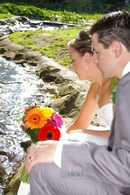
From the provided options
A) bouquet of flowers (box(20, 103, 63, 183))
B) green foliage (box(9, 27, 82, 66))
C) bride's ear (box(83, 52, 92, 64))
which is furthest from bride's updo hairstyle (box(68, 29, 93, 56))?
green foliage (box(9, 27, 82, 66))

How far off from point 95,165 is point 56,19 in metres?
19.0

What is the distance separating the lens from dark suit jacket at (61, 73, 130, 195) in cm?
175

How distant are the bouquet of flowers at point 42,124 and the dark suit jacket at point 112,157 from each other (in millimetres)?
553

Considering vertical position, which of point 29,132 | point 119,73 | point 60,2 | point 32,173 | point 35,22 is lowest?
point 32,173

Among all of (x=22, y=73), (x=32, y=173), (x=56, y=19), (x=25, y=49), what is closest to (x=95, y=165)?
(x=32, y=173)

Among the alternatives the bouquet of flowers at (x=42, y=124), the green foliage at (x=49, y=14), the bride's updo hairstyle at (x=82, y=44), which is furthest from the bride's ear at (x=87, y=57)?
the green foliage at (x=49, y=14)

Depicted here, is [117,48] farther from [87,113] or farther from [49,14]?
[49,14]

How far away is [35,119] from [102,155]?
2.91ft

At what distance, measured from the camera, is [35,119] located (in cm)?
260

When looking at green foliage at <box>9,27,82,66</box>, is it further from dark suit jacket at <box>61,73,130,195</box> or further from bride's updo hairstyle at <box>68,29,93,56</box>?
dark suit jacket at <box>61,73,130,195</box>

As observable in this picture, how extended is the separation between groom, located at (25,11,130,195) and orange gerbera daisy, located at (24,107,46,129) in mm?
377

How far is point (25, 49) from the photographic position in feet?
38.5

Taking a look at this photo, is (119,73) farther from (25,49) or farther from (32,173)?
(25,49)

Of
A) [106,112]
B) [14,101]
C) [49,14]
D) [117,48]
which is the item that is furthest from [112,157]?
[49,14]
